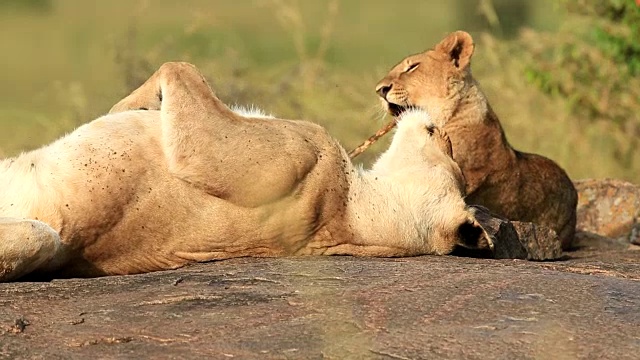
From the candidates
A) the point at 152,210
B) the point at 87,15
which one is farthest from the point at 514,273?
the point at 87,15

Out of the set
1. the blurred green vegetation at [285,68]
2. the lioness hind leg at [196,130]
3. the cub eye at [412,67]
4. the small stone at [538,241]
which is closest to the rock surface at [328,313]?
the lioness hind leg at [196,130]

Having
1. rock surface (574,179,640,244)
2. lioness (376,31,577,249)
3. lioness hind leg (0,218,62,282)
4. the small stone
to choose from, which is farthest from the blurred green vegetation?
lioness hind leg (0,218,62,282)

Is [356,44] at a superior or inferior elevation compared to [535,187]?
superior

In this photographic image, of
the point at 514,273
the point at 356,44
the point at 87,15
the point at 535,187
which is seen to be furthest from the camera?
the point at 356,44

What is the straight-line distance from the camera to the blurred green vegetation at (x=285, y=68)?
1135cm

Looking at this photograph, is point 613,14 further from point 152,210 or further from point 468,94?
point 152,210

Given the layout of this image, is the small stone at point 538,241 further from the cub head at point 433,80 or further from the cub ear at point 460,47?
the cub ear at point 460,47

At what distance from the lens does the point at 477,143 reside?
772cm

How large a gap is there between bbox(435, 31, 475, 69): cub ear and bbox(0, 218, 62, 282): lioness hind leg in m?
4.23

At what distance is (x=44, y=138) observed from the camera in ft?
37.1

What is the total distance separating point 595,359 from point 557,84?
8.43 m

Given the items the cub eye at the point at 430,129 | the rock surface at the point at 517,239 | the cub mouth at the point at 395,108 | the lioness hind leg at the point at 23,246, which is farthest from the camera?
the cub mouth at the point at 395,108

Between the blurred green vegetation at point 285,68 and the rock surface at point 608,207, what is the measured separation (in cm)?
259

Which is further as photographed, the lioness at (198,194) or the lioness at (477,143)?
the lioness at (477,143)
